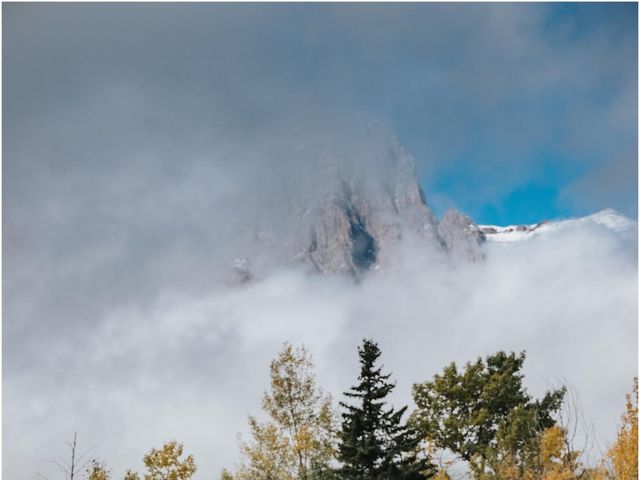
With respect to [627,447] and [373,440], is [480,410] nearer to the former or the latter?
[373,440]

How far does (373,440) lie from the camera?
90.3ft

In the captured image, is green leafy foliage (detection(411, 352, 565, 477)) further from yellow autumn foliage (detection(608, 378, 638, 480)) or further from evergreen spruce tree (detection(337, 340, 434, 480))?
yellow autumn foliage (detection(608, 378, 638, 480))

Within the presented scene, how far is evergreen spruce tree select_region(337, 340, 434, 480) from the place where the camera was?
27.2m

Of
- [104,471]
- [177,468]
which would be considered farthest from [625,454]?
[104,471]

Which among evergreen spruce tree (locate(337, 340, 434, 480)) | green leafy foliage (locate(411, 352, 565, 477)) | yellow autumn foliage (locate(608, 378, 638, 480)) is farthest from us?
green leafy foliage (locate(411, 352, 565, 477))

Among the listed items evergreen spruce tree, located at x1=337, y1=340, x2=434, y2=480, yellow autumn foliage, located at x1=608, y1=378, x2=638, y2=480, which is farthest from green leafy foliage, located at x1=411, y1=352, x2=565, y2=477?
yellow autumn foliage, located at x1=608, y1=378, x2=638, y2=480

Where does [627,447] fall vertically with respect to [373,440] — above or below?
below

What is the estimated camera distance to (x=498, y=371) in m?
38.8

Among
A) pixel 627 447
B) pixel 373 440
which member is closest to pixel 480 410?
pixel 373 440

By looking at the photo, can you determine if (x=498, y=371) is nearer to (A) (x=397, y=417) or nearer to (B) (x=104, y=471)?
(A) (x=397, y=417)

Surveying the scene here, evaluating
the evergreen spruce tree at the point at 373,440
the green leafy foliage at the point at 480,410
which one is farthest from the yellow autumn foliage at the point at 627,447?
the green leafy foliage at the point at 480,410

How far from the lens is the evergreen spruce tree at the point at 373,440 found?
2725 cm

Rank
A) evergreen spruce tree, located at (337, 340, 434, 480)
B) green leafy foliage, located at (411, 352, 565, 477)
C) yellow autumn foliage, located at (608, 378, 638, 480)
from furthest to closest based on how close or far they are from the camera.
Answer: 1. green leafy foliage, located at (411, 352, 565, 477)
2. evergreen spruce tree, located at (337, 340, 434, 480)
3. yellow autumn foliage, located at (608, 378, 638, 480)

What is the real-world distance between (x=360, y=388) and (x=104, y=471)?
38.9ft
